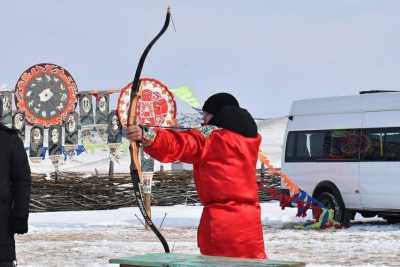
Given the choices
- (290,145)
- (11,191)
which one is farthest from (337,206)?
(11,191)

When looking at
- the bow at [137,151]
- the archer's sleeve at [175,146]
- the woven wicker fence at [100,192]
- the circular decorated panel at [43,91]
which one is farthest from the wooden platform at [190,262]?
the woven wicker fence at [100,192]

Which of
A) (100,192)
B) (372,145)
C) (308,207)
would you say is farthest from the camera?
(100,192)

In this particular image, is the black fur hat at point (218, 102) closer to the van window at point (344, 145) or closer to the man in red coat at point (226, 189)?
the man in red coat at point (226, 189)

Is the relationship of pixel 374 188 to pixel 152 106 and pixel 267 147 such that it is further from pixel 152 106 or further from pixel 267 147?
pixel 267 147

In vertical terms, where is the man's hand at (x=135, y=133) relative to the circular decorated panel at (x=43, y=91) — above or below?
below

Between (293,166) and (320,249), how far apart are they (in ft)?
17.4

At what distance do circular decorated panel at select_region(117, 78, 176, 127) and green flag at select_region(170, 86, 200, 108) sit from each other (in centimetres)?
12

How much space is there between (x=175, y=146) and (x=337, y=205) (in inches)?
554

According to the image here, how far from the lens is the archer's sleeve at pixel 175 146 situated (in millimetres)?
5223

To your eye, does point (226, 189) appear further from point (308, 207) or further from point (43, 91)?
point (43, 91)

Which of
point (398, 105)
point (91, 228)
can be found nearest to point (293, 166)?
point (398, 105)

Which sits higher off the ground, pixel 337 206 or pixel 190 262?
pixel 190 262

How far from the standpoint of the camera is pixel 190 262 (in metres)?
4.75

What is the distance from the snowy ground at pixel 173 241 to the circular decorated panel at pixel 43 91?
97.5 inches
